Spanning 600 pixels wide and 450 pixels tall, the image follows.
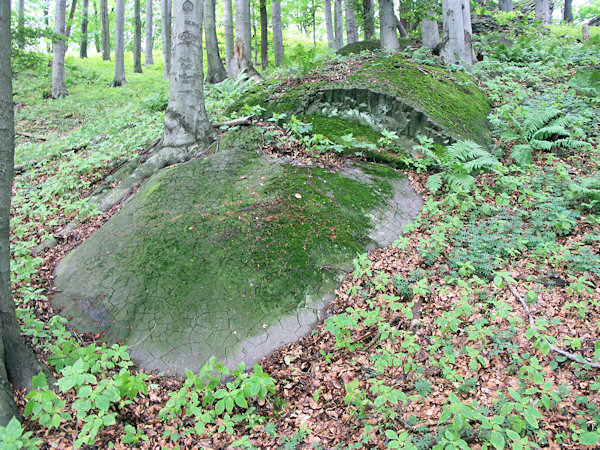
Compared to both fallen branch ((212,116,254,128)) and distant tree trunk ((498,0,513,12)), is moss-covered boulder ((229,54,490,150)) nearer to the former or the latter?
fallen branch ((212,116,254,128))

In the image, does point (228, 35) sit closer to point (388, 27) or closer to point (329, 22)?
point (388, 27)

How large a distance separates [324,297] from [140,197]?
10.4ft

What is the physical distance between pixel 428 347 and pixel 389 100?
467 cm

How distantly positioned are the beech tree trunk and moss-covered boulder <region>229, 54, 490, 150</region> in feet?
15.5

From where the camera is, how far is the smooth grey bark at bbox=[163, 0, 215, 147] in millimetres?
5977

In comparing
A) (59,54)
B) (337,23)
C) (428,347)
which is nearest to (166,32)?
A: (59,54)

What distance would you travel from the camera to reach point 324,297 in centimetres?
419

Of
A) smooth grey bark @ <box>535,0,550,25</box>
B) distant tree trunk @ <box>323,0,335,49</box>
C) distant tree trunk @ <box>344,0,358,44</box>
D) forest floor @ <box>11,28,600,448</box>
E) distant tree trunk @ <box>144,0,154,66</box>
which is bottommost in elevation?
forest floor @ <box>11,28,600,448</box>

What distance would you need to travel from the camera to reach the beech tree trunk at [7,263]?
2.65 m

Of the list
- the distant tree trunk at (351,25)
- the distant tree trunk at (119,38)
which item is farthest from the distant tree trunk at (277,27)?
the distant tree trunk at (119,38)

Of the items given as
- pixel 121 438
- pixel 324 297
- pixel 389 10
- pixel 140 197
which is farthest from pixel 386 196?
pixel 389 10

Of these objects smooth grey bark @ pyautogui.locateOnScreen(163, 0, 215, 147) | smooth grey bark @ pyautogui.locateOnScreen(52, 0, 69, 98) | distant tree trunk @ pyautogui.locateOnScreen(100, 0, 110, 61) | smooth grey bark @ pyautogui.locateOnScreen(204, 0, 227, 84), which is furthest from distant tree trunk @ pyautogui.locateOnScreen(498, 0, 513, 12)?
smooth grey bark @ pyautogui.locateOnScreen(163, 0, 215, 147)

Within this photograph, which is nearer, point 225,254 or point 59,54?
point 225,254

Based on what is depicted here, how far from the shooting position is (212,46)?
1220 centimetres
